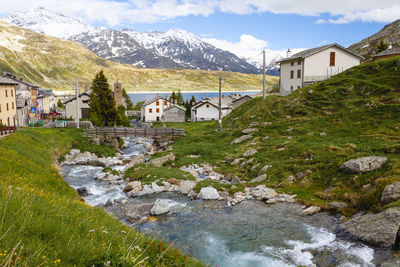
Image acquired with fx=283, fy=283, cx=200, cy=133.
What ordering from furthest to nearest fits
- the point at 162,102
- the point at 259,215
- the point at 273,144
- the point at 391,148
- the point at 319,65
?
the point at 162,102
the point at 319,65
the point at 273,144
the point at 391,148
the point at 259,215

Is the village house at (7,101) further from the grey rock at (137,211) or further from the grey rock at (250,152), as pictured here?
the grey rock at (250,152)

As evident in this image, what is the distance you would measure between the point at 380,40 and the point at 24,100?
113947 mm

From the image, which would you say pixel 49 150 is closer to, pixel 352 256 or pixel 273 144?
pixel 273 144

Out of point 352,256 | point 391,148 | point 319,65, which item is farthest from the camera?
point 319,65

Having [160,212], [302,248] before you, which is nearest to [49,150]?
[160,212]

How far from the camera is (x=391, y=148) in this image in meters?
21.0

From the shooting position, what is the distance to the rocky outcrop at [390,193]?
48.3 feet

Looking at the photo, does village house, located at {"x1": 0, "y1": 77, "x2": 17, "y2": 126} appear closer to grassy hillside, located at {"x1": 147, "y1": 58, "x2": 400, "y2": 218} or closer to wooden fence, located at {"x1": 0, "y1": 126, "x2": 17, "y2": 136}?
wooden fence, located at {"x1": 0, "y1": 126, "x2": 17, "y2": 136}

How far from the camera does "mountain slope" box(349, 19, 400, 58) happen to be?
297ft

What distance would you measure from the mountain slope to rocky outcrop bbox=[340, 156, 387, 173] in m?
69.6

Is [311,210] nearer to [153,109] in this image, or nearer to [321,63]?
[321,63]

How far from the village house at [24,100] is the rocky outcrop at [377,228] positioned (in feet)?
177

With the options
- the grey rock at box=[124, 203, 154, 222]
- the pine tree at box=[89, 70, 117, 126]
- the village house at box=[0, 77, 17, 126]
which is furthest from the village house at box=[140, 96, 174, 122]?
the grey rock at box=[124, 203, 154, 222]

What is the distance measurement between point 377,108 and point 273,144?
1285 centimetres
